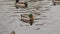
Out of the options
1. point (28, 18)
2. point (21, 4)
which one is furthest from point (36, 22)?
point (21, 4)

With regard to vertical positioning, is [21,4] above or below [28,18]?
above

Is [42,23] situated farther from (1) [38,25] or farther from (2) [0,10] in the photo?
Answer: (2) [0,10]

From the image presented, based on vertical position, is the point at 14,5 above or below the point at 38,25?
above

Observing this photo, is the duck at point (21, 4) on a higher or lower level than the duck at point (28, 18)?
higher

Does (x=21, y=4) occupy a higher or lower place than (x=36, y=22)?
higher

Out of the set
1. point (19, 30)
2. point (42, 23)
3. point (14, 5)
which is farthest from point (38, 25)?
point (14, 5)

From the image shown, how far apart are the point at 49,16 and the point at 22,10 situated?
228mm

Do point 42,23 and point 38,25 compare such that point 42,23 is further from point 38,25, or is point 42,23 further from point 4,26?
point 4,26

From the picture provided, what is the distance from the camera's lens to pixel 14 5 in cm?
129

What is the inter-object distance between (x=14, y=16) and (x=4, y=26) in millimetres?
116

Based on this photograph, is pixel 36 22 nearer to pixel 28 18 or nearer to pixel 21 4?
pixel 28 18

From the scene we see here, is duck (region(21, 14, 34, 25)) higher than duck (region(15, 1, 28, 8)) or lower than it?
lower

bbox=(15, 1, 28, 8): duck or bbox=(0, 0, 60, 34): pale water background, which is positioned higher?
bbox=(15, 1, 28, 8): duck

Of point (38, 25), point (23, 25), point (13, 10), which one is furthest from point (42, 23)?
point (13, 10)
